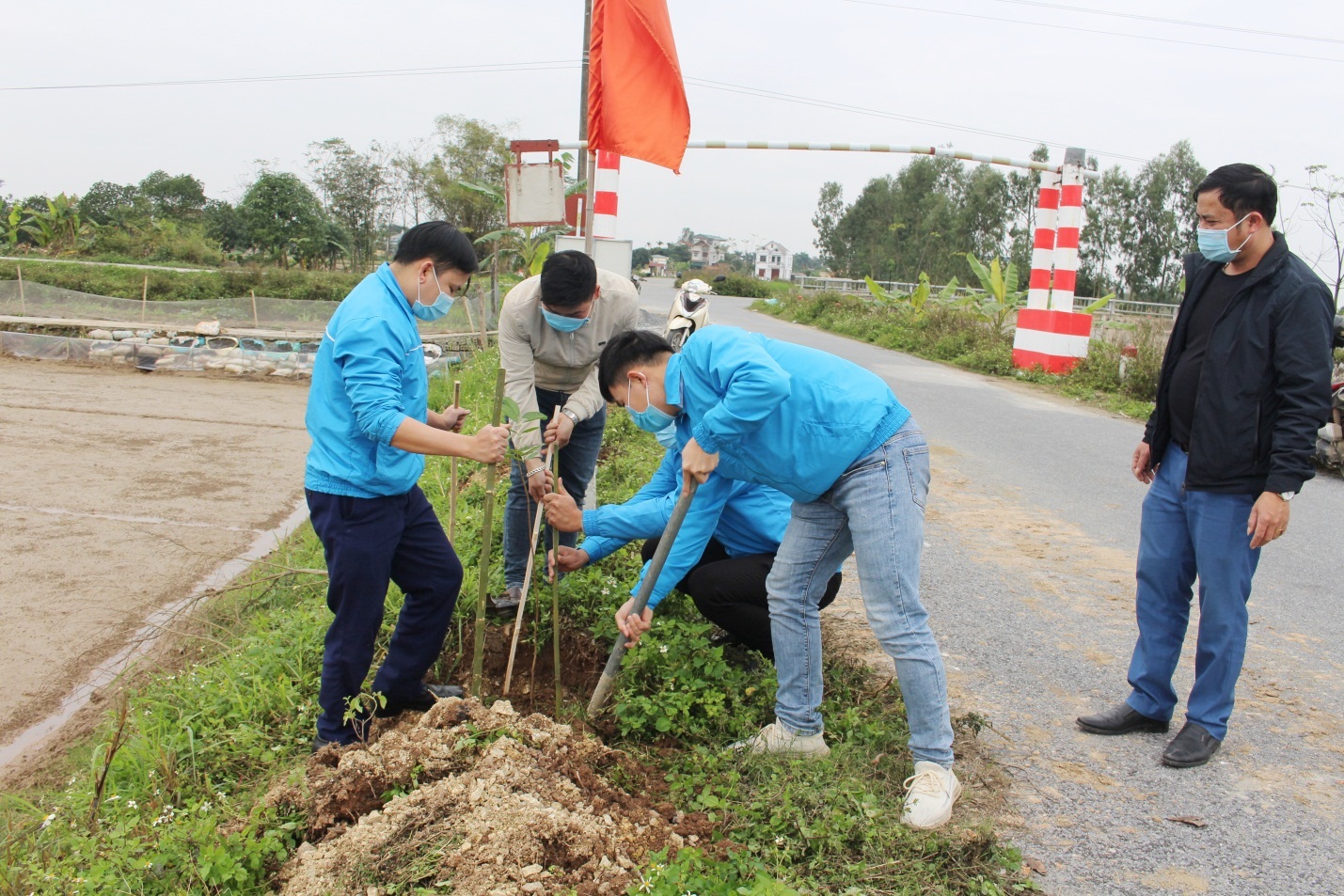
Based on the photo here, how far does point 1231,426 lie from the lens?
9.54 feet

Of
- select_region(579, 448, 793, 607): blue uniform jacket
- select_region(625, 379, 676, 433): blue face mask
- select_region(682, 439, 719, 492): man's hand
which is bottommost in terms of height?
select_region(579, 448, 793, 607): blue uniform jacket

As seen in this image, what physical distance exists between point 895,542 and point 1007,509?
3985mm

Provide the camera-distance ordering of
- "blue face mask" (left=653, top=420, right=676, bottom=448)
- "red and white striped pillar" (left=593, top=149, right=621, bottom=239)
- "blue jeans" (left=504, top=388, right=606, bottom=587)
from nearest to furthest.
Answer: "blue face mask" (left=653, top=420, right=676, bottom=448) < "blue jeans" (left=504, top=388, right=606, bottom=587) < "red and white striped pillar" (left=593, top=149, right=621, bottom=239)

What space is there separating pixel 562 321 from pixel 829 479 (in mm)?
1621

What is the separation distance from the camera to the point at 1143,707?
3213mm

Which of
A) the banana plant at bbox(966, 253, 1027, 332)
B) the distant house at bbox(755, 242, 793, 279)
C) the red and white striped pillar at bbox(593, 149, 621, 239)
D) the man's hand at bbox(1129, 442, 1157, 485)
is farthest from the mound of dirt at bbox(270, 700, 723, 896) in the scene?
the distant house at bbox(755, 242, 793, 279)

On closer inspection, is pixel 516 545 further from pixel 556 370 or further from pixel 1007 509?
pixel 1007 509

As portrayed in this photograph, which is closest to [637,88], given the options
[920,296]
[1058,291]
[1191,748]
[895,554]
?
[895,554]

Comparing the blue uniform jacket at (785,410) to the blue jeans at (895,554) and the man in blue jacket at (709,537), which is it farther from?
the man in blue jacket at (709,537)

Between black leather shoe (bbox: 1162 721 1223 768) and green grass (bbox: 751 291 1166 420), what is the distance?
6.94 meters

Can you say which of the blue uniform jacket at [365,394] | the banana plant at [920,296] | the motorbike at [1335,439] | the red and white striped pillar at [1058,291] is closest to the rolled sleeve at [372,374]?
the blue uniform jacket at [365,394]

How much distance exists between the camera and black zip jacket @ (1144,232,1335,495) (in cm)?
282

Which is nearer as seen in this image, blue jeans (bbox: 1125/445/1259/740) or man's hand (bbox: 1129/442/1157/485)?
blue jeans (bbox: 1125/445/1259/740)

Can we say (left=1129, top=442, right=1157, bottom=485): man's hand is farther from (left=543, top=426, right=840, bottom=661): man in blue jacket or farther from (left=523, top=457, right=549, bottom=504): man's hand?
(left=523, top=457, right=549, bottom=504): man's hand
